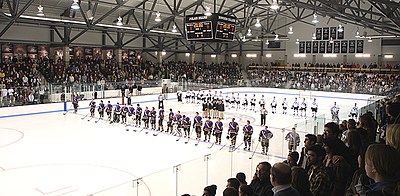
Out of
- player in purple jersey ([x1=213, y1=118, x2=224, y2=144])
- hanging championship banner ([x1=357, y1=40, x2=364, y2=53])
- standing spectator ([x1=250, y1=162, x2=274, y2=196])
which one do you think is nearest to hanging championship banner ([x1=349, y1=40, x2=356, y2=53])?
hanging championship banner ([x1=357, y1=40, x2=364, y2=53])

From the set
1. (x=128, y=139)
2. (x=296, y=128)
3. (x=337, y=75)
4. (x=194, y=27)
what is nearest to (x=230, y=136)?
(x=296, y=128)

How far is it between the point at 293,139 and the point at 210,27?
25.6 feet

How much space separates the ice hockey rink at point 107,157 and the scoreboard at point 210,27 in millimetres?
4485

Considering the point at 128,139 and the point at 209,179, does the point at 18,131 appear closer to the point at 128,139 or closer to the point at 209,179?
the point at 128,139

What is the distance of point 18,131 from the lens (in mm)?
15031

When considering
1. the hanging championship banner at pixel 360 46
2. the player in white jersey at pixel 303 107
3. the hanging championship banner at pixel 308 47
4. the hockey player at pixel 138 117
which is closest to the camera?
the hockey player at pixel 138 117

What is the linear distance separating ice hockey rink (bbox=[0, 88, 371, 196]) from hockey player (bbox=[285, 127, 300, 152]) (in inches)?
6.6

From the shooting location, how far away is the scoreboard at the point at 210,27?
16078 millimetres

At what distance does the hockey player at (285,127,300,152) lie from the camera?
1007 cm

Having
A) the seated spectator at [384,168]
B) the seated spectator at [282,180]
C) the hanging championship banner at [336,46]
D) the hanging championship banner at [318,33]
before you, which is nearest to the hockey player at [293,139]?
the seated spectator at [282,180]

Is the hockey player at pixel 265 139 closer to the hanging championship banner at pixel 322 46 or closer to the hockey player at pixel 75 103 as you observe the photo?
the hockey player at pixel 75 103

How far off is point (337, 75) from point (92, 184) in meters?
31.5

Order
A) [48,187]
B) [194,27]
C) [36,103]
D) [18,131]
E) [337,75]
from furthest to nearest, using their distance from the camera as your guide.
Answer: [337,75]
[36,103]
[194,27]
[18,131]
[48,187]

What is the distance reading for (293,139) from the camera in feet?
33.4
